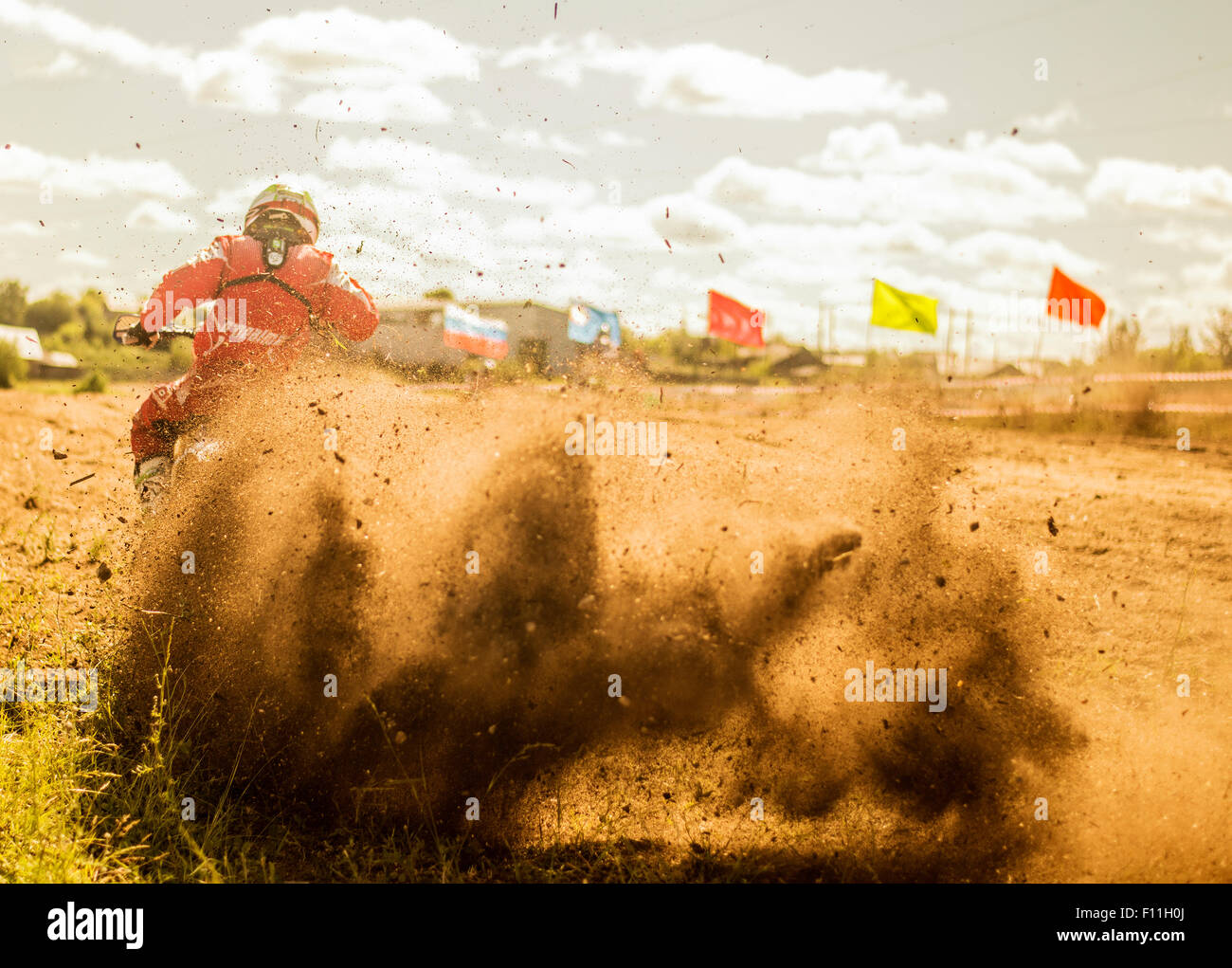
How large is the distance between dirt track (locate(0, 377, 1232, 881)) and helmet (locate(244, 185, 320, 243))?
88.8 inches

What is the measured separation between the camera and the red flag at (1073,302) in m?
16.4

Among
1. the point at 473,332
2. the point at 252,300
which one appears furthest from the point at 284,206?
the point at 473,332

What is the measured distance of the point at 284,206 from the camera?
22.2 feet

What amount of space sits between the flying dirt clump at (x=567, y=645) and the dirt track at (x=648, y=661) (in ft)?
0.05

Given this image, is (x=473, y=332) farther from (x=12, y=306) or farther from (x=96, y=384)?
(x=12, y=306)

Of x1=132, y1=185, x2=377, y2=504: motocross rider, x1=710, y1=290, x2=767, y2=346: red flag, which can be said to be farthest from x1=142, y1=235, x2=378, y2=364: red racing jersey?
x1=710, y1=290, x2=767, y2=346: red flag

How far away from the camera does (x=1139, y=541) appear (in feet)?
30.3

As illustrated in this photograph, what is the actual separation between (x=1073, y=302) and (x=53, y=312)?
62.7 meters

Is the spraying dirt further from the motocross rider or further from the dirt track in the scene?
the motocross rider

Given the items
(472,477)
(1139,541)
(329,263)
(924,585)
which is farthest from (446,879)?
(1139,541)

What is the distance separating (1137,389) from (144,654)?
19.2 meters

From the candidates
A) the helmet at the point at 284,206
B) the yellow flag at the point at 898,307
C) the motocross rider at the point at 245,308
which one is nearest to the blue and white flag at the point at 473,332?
the yellow flag at the point at 898,307

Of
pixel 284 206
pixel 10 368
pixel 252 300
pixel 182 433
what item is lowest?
pixel 182 433

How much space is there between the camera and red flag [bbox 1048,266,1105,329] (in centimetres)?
1641
